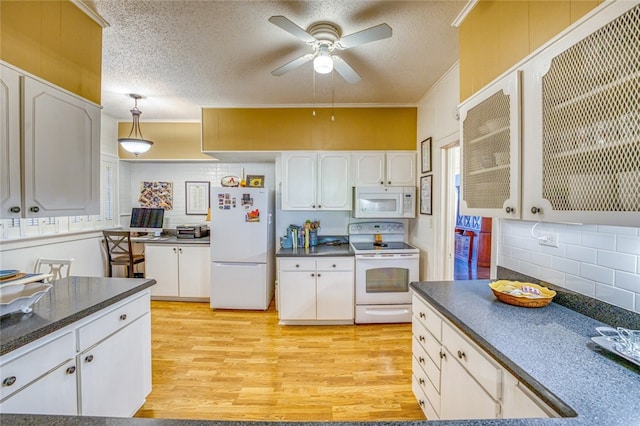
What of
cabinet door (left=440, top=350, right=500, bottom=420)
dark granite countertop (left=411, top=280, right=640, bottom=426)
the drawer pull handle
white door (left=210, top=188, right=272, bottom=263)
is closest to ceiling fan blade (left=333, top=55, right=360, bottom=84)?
dark granite countertop (left=411, top=280, right=640, bottom=426)

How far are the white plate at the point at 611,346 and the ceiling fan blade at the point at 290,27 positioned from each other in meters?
2.07

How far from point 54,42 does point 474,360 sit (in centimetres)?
269

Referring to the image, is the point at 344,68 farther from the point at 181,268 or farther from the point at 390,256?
the point at 181,268

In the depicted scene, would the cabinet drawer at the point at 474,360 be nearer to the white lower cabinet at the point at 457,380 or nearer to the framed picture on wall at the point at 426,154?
the white lower cabinet at the point at 457,380

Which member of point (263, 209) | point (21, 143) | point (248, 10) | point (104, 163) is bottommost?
point (263, 209)

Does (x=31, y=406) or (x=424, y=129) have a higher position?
(x=424, y=129)

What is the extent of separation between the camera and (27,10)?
1381mm

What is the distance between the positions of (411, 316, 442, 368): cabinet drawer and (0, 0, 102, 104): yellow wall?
2571 mm

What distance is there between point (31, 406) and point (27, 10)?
6.09 feet

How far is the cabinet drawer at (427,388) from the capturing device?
1552mm

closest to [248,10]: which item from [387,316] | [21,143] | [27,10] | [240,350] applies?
[27,10]

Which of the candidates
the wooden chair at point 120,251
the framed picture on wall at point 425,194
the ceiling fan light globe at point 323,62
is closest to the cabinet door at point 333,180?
the framed picture on wall at point 425,194

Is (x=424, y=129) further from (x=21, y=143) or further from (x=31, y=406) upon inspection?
(x=31, y=406)

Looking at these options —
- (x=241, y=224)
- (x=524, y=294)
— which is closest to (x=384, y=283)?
(x=524, y=294)
